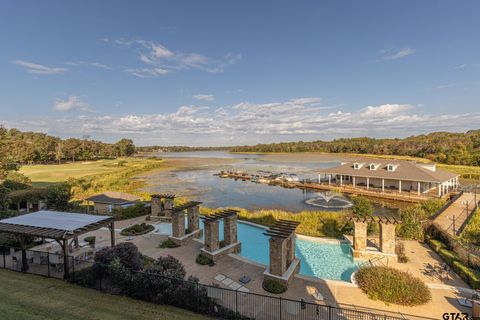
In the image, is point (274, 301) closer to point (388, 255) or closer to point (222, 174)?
point (388, 255)

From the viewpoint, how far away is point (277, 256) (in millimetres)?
10250

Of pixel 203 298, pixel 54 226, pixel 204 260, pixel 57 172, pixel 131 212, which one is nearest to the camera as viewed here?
pixel 203 298

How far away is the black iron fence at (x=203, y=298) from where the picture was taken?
8133 millimetres

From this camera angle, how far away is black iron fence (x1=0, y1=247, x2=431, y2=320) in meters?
8.13

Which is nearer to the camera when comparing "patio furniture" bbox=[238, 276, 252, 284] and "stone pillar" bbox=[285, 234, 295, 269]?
"patio furniture" bbox=[238, 276, 252, 284]

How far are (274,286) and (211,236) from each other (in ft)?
13.5

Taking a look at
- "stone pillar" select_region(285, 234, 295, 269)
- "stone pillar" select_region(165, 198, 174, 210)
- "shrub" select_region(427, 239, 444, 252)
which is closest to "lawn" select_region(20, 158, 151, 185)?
"stone pillar" select_region(165, 198, 174, 210)

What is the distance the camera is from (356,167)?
41000mm

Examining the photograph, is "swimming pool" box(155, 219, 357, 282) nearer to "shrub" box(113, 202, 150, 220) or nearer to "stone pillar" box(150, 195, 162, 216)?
"stone pillar" box(150, 195, 162, 216)

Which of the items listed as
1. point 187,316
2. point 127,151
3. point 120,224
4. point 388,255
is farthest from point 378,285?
point 127,151

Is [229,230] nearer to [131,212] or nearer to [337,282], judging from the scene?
[337,282]

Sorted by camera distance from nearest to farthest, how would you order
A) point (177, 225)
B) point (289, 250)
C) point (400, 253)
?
point (289, 250), point (400, 253), point (177, 225)

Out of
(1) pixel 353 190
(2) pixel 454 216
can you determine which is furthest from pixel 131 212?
(1) pixel 353 190

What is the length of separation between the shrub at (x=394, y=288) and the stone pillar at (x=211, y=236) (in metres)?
6.53
